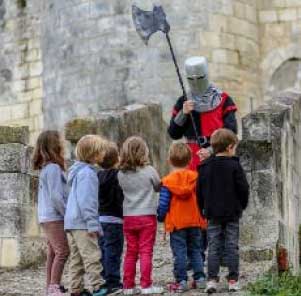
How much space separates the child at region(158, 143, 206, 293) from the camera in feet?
30.9

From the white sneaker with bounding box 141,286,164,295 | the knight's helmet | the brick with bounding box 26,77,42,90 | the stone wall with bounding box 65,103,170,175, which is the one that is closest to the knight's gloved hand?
the knight's helmet

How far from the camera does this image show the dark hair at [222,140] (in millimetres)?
9359

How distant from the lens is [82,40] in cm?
1789

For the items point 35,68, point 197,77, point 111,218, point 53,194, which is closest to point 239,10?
point 35,68

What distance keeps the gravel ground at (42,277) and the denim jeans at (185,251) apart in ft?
0.66

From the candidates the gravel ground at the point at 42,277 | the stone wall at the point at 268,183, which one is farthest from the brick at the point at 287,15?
the gravel ground at the point at 42,277

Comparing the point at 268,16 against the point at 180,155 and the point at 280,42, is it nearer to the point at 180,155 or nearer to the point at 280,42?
the point at 280,42

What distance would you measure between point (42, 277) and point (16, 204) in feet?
3.21

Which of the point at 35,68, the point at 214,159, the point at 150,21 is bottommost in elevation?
the point at 214,159

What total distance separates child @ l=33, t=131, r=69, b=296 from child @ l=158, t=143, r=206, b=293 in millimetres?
804

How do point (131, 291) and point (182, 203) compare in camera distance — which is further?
point (182, 203)

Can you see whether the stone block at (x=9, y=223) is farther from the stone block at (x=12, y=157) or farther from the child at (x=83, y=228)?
the child at (x=83, y=228)

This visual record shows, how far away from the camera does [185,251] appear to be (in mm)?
9430

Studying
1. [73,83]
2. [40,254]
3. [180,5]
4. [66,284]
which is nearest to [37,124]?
[73,83]
